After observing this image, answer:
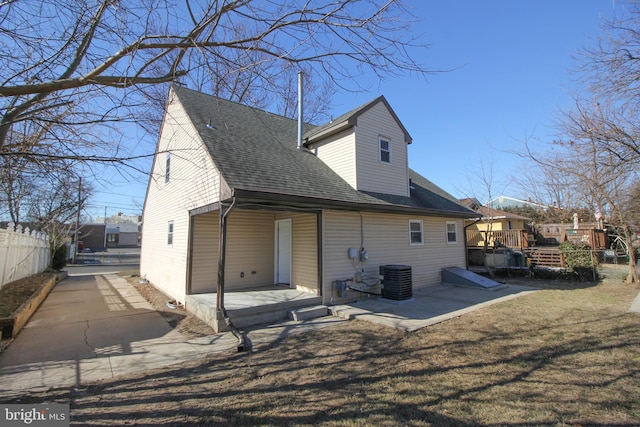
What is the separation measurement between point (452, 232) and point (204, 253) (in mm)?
9824

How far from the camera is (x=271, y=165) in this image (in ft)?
28.0

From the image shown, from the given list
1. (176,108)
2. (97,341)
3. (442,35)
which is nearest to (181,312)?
(97,341)

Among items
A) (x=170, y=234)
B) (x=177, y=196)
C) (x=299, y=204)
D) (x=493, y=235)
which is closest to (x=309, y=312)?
(x=299, y=204)

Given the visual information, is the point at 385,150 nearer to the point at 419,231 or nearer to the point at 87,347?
the point at 419,231

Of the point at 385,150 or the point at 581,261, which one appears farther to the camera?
the point at 581,261

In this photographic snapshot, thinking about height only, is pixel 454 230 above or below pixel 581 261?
above

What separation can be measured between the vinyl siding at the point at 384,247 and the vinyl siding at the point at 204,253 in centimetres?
348

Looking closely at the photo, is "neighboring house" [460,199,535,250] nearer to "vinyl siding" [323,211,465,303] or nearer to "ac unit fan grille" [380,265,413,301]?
"vinyl siding" [323,211,465,303]

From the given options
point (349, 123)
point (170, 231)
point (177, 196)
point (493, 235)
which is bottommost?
point (493, 235)

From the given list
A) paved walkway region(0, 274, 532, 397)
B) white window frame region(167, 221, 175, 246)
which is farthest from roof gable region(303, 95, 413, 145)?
white window frame region(167, 221, 175, 246)

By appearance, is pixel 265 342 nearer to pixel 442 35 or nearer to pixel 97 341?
pixel 97 341

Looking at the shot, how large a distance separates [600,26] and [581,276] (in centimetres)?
1011

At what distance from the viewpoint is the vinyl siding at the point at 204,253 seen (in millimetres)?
8781

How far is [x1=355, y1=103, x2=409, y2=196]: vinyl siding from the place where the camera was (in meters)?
10.0
